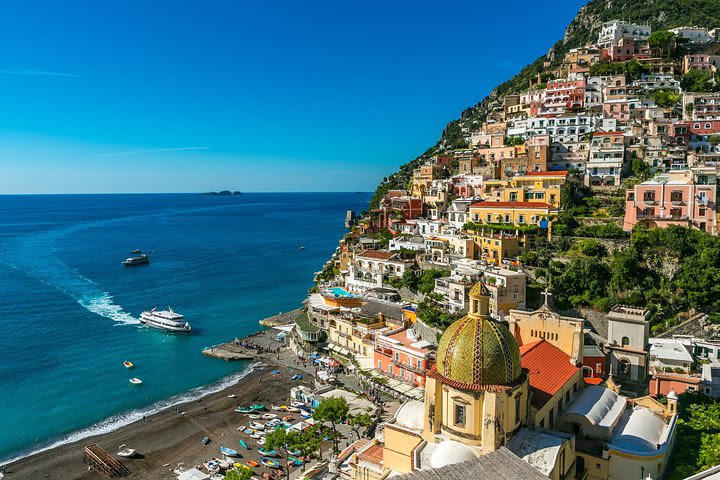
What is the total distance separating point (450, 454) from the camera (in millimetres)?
18734

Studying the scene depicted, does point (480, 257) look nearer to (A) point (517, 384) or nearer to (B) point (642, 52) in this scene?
(A) point (517, 384)

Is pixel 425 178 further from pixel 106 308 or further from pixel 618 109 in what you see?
pixel 106 308

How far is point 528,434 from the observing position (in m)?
19.9

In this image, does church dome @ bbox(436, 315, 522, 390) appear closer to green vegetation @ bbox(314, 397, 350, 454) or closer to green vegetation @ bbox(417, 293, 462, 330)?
green vegetation @ bbox(314, 397, 350, 454)

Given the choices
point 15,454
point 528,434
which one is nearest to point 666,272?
point 528,434

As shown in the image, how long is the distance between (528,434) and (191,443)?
87.2 ft

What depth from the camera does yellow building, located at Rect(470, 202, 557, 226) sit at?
52062mm

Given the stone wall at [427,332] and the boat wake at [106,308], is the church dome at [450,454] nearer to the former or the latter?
the stone wall at [427,332]

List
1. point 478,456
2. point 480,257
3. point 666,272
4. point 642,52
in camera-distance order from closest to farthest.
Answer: point 478,456, point 666,272, point 480,257, point 642,52

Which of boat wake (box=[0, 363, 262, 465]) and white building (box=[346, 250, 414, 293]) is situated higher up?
white building (box=[346, 250, 414, 293])

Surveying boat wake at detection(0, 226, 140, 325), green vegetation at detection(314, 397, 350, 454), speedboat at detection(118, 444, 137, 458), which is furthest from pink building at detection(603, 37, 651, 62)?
speedboat at detection(118, 444, 137, 458)

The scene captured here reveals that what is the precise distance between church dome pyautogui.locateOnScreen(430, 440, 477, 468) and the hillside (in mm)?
77493

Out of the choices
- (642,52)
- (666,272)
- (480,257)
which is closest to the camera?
(666,272)

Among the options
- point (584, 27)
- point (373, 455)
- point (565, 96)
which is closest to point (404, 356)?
point (373, 455)
